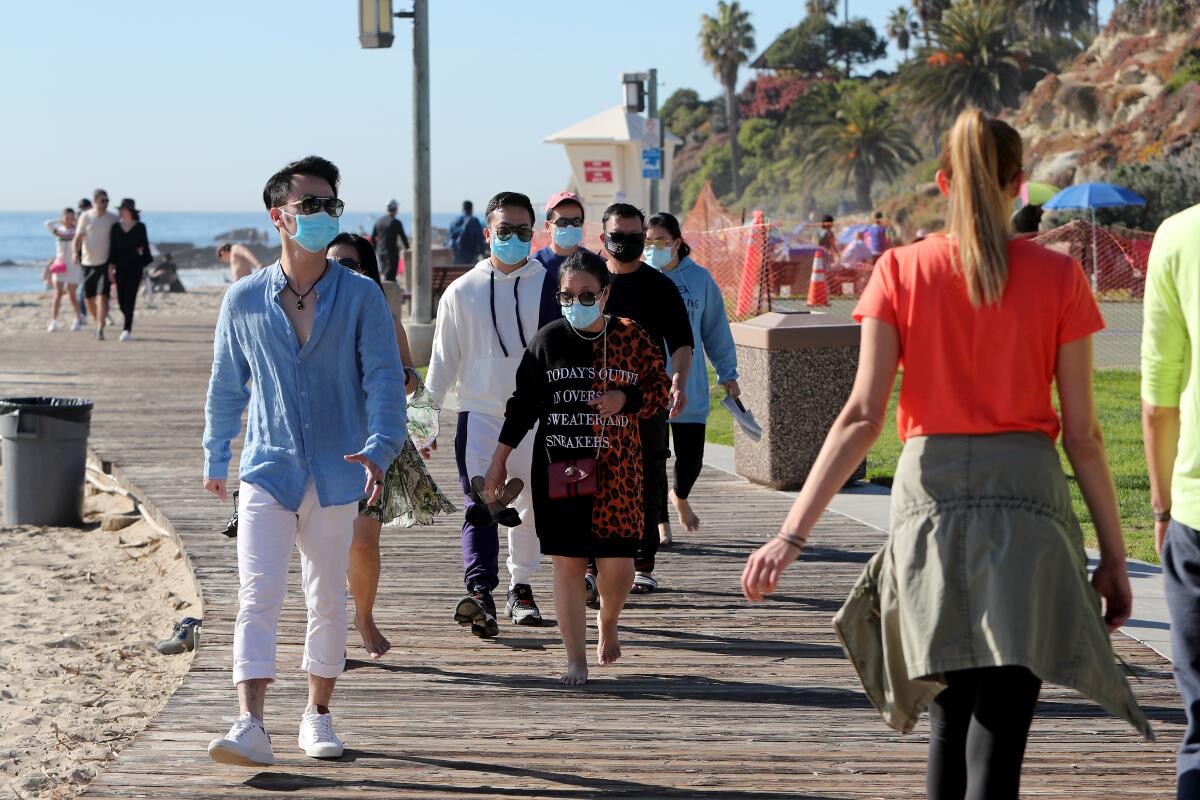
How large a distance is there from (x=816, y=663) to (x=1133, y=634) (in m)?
1.38

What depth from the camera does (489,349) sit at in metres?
6.43

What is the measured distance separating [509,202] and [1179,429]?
3445mm

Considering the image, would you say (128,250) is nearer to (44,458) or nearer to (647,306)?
(44,458)

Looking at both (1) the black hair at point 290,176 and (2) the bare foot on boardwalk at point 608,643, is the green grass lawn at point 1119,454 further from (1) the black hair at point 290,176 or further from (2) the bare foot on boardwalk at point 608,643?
(1) the black hair at point 290,176

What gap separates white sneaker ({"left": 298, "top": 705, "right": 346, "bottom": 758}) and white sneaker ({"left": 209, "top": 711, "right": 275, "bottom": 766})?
19 centimetres

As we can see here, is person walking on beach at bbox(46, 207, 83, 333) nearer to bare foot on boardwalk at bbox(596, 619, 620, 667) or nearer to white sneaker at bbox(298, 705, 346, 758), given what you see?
bare foot on boardwalk at bbox(596, 619, 620, 667)

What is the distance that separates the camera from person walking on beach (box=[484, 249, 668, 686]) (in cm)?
550

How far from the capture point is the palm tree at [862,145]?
82750 mm

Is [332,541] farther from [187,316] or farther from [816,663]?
[187,316]

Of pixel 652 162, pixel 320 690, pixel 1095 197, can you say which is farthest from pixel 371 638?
pixel 1095 197

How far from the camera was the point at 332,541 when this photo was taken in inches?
187

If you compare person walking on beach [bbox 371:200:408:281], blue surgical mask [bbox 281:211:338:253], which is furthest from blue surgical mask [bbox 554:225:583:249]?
person walking on beach [bbox 371:200:408:281]

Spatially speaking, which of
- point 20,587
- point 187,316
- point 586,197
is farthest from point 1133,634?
point 187,316

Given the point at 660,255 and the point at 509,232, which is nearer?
the point at 509,232
